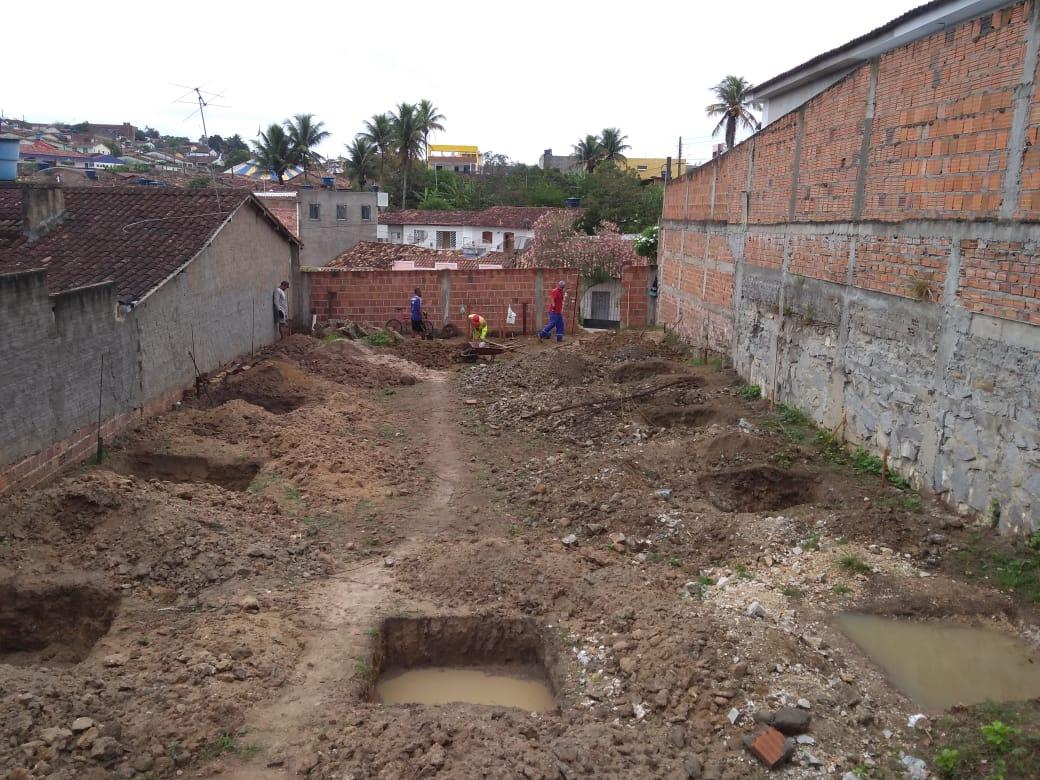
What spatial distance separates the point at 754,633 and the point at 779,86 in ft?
48.1

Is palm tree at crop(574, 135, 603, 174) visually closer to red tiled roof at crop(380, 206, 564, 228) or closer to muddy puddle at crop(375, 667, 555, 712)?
red tiled roof at crop(380, 206, 564, 228)

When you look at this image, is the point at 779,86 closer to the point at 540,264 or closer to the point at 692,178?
the point at 692,178

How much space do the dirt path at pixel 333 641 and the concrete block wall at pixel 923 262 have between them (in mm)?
4967

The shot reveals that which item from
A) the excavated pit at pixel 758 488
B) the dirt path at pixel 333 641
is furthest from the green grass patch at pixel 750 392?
the dirt path at pixel 333 641

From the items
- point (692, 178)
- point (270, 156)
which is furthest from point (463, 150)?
point (692, 178)

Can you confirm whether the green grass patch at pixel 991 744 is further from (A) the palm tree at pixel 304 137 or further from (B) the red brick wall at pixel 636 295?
(A) the palm tree at pixel 304 137

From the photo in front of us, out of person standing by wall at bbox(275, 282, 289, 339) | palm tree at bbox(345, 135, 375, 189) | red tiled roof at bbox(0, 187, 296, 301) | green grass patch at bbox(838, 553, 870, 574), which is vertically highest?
palm tree at bbox(345, 135, 375, 189)

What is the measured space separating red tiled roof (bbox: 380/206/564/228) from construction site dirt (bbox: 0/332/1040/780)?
3410 centimetres

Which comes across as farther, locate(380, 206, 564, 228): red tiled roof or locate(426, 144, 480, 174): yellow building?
locate(426, 144, 480, 174): yellow building

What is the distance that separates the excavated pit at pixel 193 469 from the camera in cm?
1022

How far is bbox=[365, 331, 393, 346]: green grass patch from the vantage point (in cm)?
1938

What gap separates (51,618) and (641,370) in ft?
37.4

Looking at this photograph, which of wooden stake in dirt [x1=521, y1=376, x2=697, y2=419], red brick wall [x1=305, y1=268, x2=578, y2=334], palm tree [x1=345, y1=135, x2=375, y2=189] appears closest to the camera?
wooden stake in dirt [x1=521, y1=376, x2=697, y2=419]

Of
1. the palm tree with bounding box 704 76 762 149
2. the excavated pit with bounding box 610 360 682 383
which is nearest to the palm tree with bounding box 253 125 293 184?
the palm tree with bounding box 704 76 762 149
